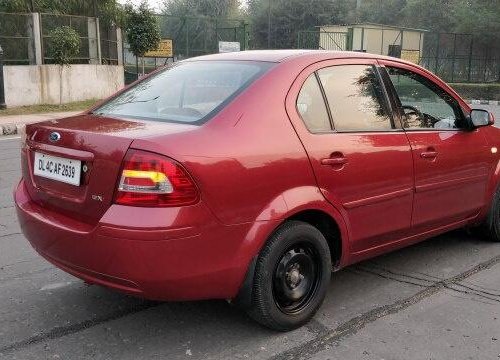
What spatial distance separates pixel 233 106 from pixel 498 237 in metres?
3.03

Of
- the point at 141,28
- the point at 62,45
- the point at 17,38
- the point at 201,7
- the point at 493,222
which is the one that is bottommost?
the point at 493,222

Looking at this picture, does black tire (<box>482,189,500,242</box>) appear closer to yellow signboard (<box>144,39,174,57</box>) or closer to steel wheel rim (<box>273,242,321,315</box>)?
steel wheel rim (<box>273,242,321,315</box>)

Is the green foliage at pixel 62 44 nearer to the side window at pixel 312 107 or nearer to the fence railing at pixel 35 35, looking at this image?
the fence railing at pixel 35 35

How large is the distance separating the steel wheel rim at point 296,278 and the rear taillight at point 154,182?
75 centimetres

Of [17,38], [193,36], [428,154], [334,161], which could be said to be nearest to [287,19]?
[193,36]

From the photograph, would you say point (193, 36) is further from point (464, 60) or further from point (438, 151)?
point (438, 151)

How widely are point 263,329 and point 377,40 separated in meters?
32.3

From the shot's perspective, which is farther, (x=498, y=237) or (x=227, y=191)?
(x=498, y=237)

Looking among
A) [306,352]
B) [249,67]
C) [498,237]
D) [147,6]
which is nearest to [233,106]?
[249,67]

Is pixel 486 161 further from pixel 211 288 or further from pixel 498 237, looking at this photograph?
pixel 211 288

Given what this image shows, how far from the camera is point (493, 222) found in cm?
487

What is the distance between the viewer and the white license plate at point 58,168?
2.98m

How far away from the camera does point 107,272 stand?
2840 millimetres

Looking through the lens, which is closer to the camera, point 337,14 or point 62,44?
point 62,44
